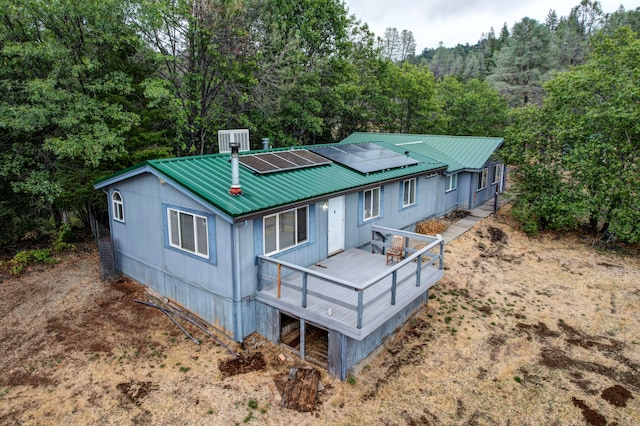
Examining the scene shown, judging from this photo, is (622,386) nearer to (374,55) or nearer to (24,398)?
(24,398)

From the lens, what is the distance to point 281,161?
12.2m

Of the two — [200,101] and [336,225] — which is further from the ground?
[200,101]

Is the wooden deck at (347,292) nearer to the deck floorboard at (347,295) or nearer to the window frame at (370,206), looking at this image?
the deck floorboard at (347,295)

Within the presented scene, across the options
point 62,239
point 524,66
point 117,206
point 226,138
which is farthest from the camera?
point 524,66

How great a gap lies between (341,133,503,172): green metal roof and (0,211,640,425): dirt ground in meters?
9.16

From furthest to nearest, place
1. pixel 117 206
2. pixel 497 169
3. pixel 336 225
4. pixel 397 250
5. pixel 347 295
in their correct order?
pixel 497 169 → pixel 117 206 → pixel 336 225 → pixel 397 250 → pixel 347 295

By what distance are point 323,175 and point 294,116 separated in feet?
44.8

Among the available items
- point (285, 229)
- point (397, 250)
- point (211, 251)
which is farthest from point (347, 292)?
point (211, 251)

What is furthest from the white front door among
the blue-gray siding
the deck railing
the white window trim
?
the white window trim

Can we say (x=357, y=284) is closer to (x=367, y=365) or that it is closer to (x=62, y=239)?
(x=367, y=365)

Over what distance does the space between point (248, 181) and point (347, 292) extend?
378cm

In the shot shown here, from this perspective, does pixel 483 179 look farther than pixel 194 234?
Yes

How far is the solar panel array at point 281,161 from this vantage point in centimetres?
1125

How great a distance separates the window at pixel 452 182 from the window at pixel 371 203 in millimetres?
7510
